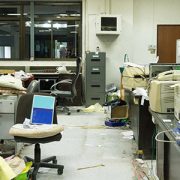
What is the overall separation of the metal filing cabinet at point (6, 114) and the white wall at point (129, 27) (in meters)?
5.00

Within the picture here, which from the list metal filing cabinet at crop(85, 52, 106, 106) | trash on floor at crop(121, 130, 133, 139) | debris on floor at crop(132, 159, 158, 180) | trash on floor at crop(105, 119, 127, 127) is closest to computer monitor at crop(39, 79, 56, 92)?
metal filing cabinet at crop(85, 52, 106, 106)

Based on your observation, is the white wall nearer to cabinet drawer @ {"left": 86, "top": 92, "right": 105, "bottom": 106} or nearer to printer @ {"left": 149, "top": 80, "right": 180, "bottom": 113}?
cabinet drawer @ {"left": 86, "top": 92, "right": 105, "bottom": 106}

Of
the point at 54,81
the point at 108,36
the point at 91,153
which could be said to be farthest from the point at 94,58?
the point at 91,153

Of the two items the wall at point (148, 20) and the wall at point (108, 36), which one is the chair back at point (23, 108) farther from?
the wall at point (148, 20)

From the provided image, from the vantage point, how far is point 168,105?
10.4 ft

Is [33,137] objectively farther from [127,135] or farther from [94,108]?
[94,108]

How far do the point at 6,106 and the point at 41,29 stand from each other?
18.0ft

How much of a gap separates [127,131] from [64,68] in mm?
3410

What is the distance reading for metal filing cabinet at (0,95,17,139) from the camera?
14.0ft

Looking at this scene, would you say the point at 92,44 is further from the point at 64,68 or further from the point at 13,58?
the point at 13,58

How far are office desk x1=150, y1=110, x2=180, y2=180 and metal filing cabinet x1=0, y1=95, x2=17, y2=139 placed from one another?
1885 millimetres

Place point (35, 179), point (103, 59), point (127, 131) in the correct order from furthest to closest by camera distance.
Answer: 1. point (103, 59)
2. point (127, 131)
3. point (35, 179)

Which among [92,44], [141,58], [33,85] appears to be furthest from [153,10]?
[33,85]

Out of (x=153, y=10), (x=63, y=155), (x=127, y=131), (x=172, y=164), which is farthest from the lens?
(x=153, y=10)
